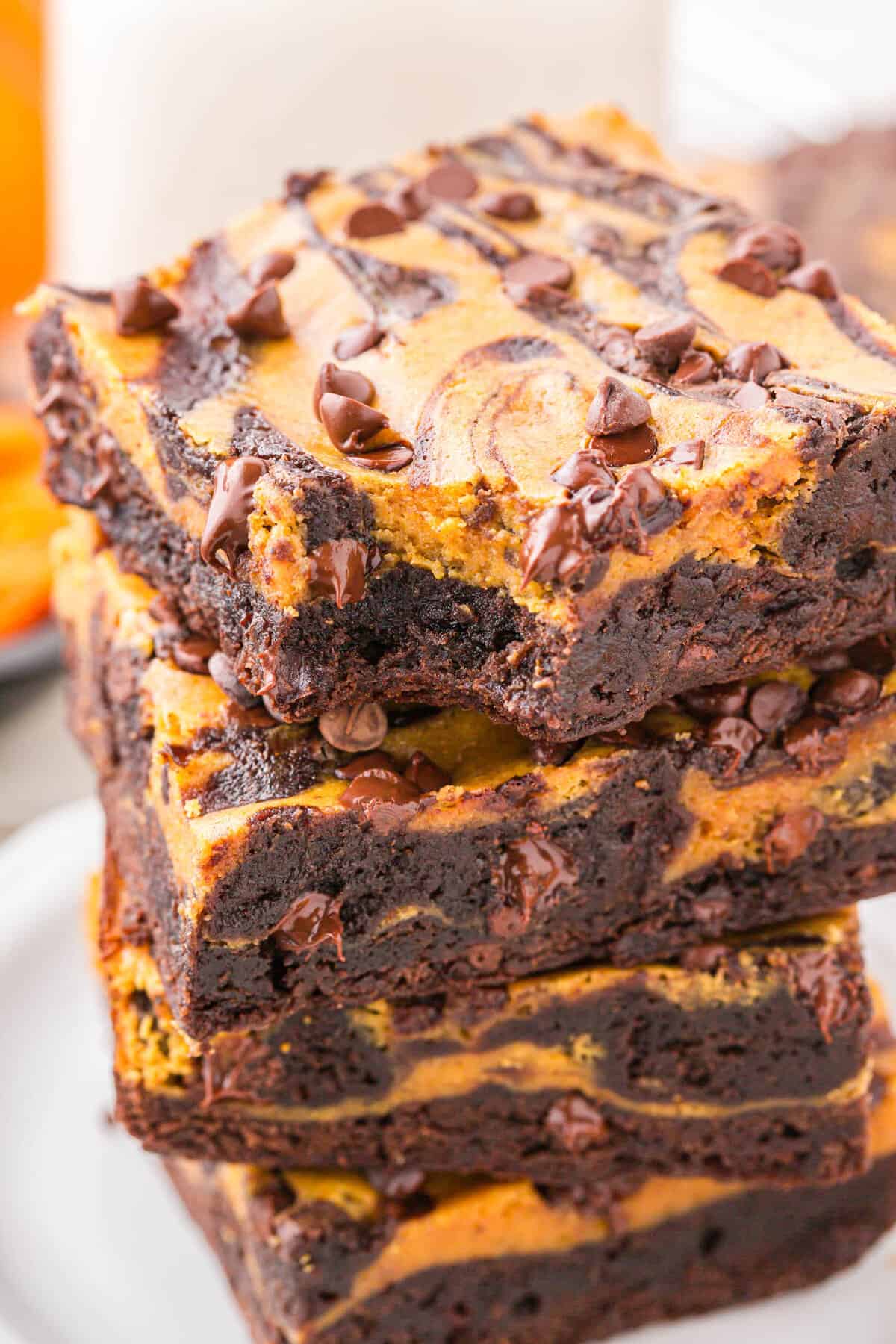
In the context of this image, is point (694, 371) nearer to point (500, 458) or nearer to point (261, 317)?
point (500, 458)

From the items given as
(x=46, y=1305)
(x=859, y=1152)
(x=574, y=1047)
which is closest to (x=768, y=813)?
(x=574, y=1047)

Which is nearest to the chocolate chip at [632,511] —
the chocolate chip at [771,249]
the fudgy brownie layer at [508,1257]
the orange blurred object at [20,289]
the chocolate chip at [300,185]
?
the chocolate chip at [771,249]

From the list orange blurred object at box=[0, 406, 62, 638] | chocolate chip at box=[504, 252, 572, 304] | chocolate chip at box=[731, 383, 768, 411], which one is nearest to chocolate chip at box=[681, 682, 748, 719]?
chocolate chip at box=[731, 383, 768, 411]

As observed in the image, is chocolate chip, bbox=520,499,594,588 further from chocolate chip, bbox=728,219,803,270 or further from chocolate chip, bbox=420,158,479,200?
chocolate chip, bbox=420,158,479,200

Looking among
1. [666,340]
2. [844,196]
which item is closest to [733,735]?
[666,340]

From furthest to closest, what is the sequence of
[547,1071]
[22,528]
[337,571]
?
[22,528]
[547,1071]
[337,571]

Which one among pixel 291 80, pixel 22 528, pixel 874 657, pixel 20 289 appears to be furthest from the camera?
pixel 20 289
